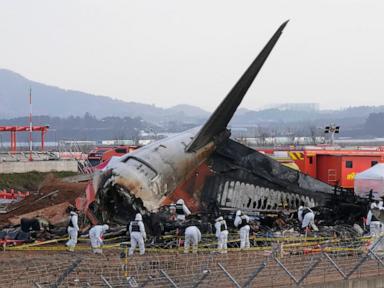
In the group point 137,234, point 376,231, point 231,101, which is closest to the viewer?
point 137,234

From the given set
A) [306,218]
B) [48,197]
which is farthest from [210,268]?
[48,197]

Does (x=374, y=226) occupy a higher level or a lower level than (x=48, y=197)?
higher

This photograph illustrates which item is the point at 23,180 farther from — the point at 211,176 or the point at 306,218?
the point at 306,218

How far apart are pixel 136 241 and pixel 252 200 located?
8.79m

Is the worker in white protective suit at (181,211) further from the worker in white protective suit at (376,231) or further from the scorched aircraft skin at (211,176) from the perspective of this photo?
the worker in white protective suit at (376,231)

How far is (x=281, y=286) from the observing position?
61.4 ft

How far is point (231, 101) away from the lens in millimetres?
31766

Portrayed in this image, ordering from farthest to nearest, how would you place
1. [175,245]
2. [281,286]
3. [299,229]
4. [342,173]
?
1. [342,173]
2. [299,229]
3. [175,245]
4. [281,286]

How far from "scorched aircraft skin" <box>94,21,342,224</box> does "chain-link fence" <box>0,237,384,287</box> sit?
4.14 metres

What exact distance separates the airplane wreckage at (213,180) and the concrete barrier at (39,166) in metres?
31.8

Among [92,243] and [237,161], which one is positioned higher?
[237,161]

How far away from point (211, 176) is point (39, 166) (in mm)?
35869

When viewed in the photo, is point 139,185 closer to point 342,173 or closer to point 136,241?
point 136,241

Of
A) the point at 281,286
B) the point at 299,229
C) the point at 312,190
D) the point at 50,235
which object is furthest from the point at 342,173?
the point at 281,286
